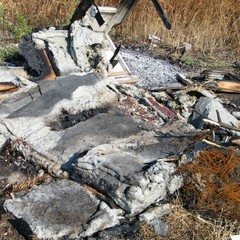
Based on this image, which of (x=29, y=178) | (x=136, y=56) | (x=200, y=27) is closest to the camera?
(x=29, y=178)

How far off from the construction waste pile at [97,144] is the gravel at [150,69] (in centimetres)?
58

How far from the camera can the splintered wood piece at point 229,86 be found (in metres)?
6.78

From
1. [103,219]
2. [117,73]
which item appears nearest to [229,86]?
[117,73]

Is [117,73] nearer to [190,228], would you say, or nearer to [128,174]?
[128,174]

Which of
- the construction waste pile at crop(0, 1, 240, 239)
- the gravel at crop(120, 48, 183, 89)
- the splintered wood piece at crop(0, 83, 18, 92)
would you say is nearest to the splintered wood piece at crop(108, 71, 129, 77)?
the construction waste pile at crop(0, 1, 240, 239)

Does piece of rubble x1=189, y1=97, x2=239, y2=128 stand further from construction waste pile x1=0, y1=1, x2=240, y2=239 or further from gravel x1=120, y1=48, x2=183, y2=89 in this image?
gravel x1=120, y1=48, x2=183, y2=89

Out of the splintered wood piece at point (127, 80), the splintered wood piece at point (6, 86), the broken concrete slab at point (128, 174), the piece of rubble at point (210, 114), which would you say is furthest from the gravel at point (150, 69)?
the broken concrete slab at point (128, 174)

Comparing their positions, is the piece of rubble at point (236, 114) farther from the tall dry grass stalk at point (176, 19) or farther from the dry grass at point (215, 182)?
the tall dry grass stalk at point (176, 19)

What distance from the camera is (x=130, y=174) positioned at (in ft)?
12.9

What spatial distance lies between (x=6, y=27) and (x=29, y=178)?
4.75 m

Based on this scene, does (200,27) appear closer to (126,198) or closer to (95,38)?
(95,38)

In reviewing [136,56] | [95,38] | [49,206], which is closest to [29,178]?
[49,206]

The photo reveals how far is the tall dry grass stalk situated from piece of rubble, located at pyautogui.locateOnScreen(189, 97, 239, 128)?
10.5ft

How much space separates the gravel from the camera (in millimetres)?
7102
